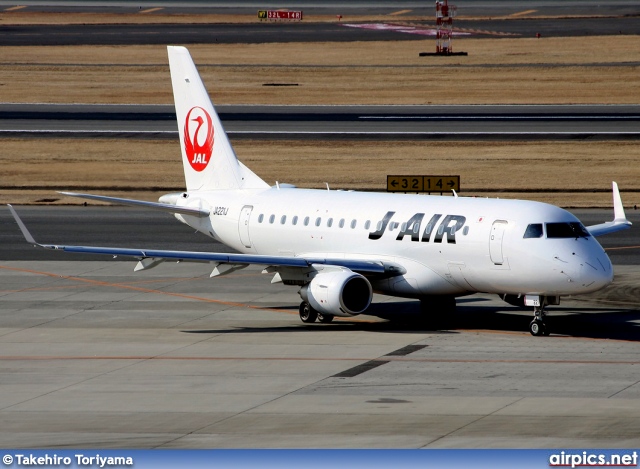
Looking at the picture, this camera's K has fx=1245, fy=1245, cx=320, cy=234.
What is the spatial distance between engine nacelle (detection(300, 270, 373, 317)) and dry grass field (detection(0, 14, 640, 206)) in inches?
1240

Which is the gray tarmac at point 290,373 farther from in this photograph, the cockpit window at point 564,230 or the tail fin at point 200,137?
the tail fin at point 200,137

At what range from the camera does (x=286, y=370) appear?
35.1 m

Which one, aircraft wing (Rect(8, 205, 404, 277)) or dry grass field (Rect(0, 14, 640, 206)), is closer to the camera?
aircraft wing (Rect(8, 205, 404, 277))

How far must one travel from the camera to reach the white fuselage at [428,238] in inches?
1505

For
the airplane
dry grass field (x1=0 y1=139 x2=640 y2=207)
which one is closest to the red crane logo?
the airplane

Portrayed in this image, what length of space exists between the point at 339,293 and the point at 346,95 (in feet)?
233

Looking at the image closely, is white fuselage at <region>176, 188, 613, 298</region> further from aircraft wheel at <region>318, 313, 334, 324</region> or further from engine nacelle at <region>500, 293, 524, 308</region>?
aircraft wheel at <region>318, 313, 334, 324</region>

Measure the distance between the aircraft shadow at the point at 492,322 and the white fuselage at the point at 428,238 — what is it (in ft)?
4.60

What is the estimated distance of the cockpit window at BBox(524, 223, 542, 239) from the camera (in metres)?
38.5

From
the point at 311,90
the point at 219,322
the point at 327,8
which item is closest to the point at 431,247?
the point at 219,322

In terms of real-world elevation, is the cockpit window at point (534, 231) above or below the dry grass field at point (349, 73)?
below

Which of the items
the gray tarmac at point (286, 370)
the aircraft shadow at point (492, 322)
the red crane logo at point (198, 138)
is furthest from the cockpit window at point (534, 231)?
the red crane logo at point (198, 138)

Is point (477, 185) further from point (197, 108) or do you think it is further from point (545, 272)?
point (545, 272)

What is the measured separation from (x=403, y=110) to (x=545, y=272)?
213ft
